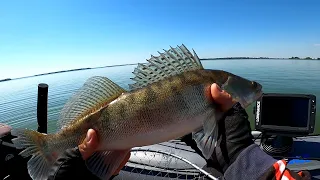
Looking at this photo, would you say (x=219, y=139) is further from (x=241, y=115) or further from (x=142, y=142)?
(x=142, y=142)

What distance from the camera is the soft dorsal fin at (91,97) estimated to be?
2309 mm

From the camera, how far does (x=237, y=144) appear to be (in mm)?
2664

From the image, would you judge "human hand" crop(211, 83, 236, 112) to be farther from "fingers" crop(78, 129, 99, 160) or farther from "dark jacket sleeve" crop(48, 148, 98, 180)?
"dark jacket sleeve" crop(48, 148, 98, 180)

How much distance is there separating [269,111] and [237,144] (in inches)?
89.2

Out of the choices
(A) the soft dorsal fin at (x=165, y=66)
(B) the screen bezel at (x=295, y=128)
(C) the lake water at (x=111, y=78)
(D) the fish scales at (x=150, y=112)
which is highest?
(A) the soft dorsal fin at (x=165, y=66)

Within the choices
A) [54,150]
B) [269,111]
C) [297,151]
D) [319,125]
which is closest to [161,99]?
[54,150]

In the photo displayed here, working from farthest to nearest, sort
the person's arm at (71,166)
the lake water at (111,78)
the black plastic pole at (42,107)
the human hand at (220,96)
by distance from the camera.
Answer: the lake water at (111,78), the black plastic pole at (42,107), the person's arm at (71,166), the human hand at (220,96)

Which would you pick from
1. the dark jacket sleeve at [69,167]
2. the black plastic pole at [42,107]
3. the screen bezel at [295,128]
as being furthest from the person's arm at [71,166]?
the screen bezel at [295,128]

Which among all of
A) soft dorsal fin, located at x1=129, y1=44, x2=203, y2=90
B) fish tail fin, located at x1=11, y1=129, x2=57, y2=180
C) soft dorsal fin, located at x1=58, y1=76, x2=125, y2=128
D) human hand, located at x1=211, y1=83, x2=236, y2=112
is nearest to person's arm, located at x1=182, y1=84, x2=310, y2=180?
human hand, located at x1=211, y1=83, x2=236, y2=112

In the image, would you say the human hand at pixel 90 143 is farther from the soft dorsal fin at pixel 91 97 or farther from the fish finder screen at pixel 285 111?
the fish finder screen at pixel 285 111

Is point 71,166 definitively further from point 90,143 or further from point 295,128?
point 295,128

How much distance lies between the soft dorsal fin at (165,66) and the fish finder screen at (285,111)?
2.64m

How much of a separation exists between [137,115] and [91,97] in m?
0.48

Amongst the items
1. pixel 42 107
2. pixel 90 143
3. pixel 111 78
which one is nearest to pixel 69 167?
pixel 90 143
